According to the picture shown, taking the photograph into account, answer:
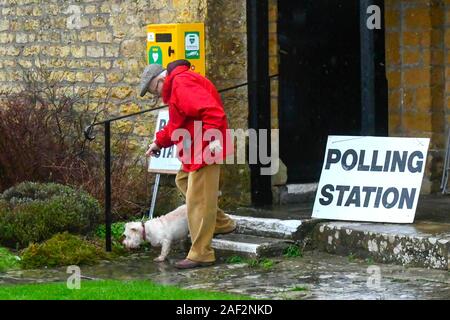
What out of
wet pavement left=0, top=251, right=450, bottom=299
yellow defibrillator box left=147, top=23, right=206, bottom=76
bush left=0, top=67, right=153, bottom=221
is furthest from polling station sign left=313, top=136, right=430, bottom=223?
bush left=0, top=67, right=153, bottom=221

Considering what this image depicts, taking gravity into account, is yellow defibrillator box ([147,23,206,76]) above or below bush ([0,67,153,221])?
above

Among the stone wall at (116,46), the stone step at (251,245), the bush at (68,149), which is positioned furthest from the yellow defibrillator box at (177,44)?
the stone step at (251,245)

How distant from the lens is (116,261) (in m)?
10.5

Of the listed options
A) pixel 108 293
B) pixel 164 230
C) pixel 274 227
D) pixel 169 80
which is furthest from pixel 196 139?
pixel 108 293

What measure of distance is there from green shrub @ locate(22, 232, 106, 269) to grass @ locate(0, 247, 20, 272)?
0.24 feet

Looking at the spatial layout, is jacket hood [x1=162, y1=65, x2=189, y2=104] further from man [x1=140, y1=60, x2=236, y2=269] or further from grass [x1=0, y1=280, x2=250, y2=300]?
grass [x1=0, y1=280, x2=250, y2=300]

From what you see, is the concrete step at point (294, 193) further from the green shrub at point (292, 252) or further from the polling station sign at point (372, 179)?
the green shrub at point (292, 252)

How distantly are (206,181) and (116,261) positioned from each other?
133cm

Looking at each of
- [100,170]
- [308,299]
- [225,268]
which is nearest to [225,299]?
[308,299]

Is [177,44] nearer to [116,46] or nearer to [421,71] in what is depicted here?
[116,46]

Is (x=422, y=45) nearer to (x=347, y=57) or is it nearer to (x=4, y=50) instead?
(x=347, y=57)

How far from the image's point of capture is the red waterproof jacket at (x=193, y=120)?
9617 millimetres

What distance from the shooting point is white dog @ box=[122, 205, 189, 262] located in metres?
10.3

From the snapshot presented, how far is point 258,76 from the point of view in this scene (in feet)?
38.6
